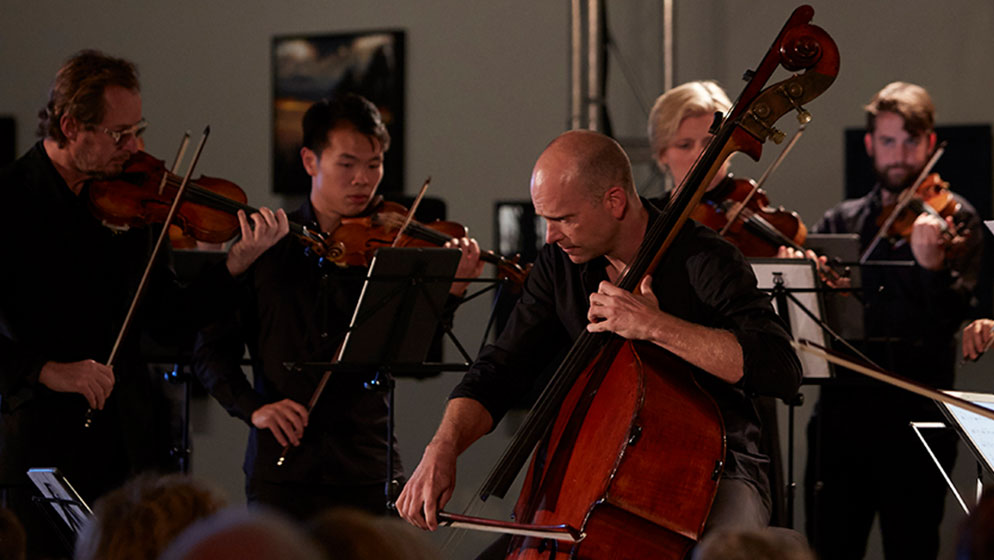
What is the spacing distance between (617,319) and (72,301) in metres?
1.38

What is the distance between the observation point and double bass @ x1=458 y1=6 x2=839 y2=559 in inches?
76.7

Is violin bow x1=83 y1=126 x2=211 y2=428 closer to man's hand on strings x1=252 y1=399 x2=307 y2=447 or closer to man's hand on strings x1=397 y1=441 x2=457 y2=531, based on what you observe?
man's hand on strings x1=252 y1=399 x2=307 y2=447

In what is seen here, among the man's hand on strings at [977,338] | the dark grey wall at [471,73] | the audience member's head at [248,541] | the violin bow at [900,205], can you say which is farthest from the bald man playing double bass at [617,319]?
the dark grey wall at [471,73]

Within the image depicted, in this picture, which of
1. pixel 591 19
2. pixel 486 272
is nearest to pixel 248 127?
pixel 486 272

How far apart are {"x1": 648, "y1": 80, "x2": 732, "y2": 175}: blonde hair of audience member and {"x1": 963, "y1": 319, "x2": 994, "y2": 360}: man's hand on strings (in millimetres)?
944

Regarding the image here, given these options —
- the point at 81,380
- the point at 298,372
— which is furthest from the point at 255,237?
the point at 81,380

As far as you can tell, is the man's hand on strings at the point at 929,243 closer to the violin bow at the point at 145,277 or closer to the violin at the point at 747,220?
the violin at the point at 747,220

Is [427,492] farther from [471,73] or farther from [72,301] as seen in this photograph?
[471,73]

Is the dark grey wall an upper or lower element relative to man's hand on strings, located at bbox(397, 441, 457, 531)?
upper

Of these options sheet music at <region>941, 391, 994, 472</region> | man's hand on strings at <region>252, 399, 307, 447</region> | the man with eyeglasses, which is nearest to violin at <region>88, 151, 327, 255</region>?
the man with eyeglasses

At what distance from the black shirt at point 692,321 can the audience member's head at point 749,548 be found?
1.04 m

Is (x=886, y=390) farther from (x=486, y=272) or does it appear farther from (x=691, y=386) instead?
(x=486, y=272)

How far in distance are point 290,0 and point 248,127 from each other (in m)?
0.70

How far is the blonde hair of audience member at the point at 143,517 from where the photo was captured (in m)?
1.13
